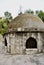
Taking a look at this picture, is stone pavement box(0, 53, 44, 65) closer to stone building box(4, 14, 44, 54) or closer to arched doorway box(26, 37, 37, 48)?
stone building box(4, 14, 44, 54)

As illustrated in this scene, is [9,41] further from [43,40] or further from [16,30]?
[43,40]

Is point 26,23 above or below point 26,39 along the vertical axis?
above

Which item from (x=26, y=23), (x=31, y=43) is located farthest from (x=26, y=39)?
(x=26, y=23)

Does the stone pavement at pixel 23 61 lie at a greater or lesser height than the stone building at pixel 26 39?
lesser

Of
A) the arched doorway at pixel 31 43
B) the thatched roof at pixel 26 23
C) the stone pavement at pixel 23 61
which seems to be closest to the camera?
the stone pavement at pixel 23 61

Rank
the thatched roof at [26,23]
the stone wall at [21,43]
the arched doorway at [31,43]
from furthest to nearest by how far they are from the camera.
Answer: the thatched roof at [26,23], the arched doorway at [31,43], the stone wall at [21,43]

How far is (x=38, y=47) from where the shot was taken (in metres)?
13.1

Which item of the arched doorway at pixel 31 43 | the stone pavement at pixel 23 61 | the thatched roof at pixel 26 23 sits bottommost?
the stone pavement at pixel 23 61

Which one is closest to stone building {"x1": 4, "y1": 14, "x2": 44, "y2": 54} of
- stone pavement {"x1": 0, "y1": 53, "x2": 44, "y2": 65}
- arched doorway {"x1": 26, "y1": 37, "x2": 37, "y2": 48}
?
arched doorway {"x1": 26, "y1": 37, "x2": 37, "y2": 48}

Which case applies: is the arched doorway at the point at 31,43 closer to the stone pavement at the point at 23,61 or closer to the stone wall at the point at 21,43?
the stone wall at the point at 21,43

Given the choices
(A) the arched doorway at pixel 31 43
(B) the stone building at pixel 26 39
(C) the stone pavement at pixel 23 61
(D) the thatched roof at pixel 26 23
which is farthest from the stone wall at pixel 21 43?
(C) the stone pavement at pixel 23 61

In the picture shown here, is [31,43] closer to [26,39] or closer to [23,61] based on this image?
[26,39]

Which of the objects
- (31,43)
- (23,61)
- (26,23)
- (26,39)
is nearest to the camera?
(23,61)

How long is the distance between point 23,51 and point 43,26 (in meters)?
2.91
